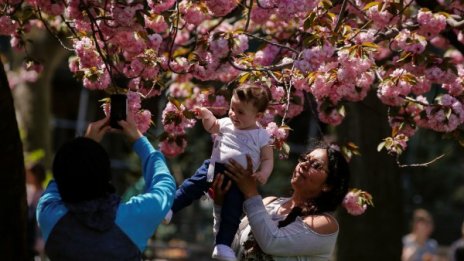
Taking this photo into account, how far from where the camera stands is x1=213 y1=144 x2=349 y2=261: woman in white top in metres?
4.39

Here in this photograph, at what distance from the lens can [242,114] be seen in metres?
4.46

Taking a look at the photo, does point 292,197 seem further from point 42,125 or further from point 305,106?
point 42,125

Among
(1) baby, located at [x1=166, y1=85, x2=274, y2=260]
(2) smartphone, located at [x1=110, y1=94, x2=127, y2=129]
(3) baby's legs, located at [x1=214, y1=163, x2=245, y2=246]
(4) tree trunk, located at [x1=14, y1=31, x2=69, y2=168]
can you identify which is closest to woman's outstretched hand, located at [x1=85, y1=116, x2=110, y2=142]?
(2) smartphone, located at [x1=110, y1=94, x2=127, y2=129]

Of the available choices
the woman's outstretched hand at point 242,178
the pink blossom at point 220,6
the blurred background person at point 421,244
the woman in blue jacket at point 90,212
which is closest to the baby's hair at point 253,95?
the woman's outstretched hand at point 242,178

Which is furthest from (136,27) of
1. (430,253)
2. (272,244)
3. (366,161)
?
(430,253)

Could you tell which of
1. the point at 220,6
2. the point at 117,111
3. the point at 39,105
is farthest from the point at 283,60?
the point at 39,105

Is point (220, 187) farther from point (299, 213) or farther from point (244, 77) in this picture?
point (244, 77)

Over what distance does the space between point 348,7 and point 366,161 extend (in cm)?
340

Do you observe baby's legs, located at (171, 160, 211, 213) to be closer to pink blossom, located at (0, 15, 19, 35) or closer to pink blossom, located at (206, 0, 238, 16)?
pink blossom, located at (206, 0, 238, 16)

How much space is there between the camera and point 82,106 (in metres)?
21.2

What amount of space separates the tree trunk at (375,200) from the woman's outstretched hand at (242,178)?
17.9 ft

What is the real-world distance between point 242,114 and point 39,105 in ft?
29.8

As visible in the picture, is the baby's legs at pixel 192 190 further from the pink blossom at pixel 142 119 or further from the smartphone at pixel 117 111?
the pink blossom at pixel 142 119

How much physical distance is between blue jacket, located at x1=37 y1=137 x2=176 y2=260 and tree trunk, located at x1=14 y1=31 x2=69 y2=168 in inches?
359
